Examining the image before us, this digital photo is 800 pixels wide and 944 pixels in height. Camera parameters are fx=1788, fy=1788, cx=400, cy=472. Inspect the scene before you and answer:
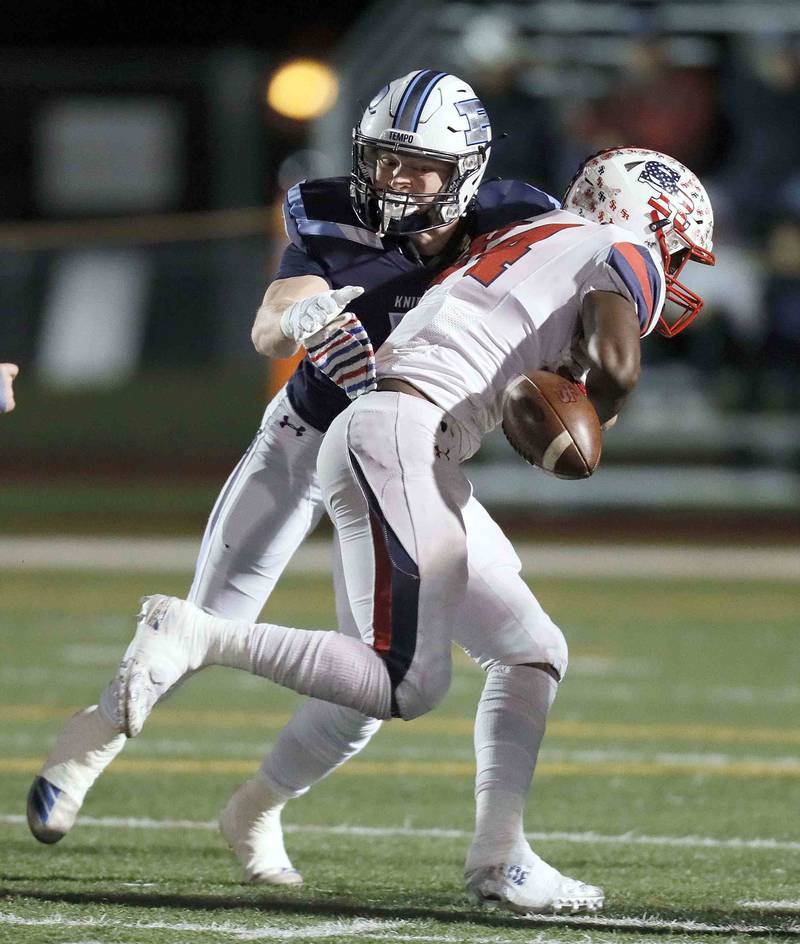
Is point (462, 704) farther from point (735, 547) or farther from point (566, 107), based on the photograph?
point (566, 107)

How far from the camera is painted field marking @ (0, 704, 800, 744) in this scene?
5.20m

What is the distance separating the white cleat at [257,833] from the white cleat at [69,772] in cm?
30

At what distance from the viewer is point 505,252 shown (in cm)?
317

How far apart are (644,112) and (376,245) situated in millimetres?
8589

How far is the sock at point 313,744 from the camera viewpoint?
3.37 m

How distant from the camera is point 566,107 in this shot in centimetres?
1212

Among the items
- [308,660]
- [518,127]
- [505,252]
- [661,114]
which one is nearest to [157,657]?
[308,660]

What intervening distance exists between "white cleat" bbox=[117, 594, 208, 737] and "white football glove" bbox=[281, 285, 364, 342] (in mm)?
509

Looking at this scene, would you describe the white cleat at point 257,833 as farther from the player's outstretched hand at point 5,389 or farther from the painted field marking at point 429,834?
the player's outstretched hand at point 5,389

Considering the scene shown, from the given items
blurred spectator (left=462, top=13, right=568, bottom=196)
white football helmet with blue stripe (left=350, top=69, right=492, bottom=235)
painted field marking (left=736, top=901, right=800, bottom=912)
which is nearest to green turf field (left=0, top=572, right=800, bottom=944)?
painted field marking (left=736, top=901, right=800, bottom=912)

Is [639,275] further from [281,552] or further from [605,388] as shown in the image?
[281,552]

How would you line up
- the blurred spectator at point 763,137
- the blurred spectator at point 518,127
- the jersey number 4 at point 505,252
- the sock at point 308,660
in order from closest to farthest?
the sock at point 308,660
the jersey number 4 at point 505,252
the blurred spectator at point 518,127
the blurred spectator at point 763,137

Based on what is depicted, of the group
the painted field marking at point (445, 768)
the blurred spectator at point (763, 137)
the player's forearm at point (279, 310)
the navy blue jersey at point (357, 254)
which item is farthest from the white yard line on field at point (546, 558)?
the player's forearm at point (279, 310)

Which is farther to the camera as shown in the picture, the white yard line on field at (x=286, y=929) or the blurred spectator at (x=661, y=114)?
the blurred spectator at (x=661, y=114)
